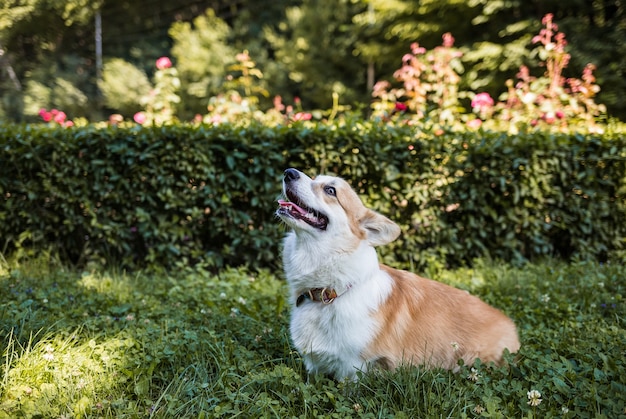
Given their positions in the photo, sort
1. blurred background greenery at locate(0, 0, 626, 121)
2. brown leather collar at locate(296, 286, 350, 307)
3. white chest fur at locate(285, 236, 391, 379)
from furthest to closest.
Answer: blurred background greenery at locate(0, 0, 626, 121)
brown leather collar at locate(296, 286, 350, 307)
white chest fur at locate(285, 236, 391, 379)

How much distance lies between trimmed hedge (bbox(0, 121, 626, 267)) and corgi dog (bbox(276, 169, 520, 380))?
223 centimetres

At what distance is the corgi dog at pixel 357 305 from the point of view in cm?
253

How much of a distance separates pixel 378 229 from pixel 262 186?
2443mm

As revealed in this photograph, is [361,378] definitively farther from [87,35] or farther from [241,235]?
[87,35]

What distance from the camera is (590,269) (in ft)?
15.6

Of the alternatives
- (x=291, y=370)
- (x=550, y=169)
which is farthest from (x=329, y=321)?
(x=550, y=169)

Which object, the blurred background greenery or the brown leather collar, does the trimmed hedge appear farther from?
the blurred background greenery

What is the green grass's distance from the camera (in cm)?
228

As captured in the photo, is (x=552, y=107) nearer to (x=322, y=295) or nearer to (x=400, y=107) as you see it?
(x=400, y=107)

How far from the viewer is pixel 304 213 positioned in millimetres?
2697

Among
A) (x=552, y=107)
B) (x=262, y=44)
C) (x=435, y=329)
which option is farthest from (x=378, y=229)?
(x=262, y=44)

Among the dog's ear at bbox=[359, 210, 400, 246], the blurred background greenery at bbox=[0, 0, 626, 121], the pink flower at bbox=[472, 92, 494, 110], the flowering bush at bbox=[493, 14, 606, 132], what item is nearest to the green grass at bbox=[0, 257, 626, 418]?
the dog's ear at bbox=[359, 210, 400, 246]

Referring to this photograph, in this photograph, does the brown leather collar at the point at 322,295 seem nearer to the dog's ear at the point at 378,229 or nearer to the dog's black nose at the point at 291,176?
the dog's ear at the point at 378,229

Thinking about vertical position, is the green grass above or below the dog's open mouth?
below
